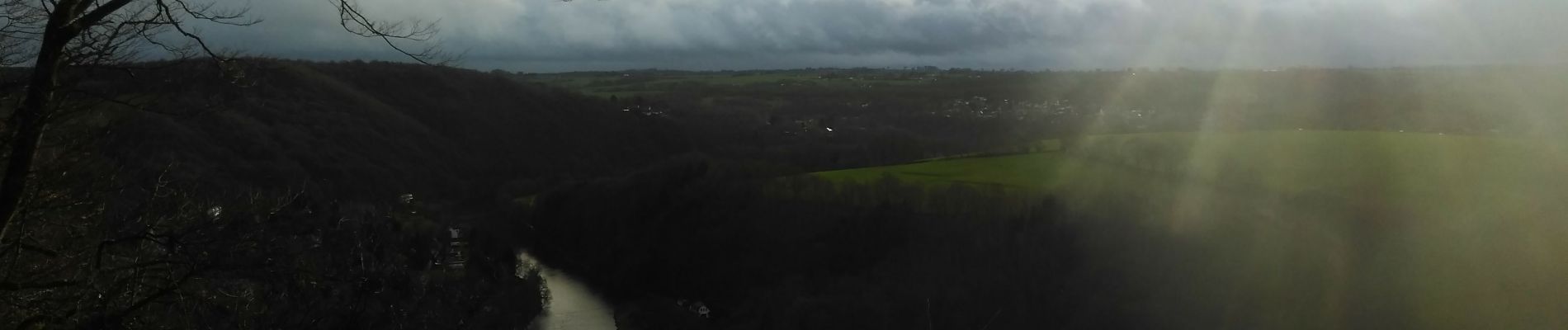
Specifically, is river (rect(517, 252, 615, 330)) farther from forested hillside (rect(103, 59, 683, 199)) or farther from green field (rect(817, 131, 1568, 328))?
green field (rect(817, 131, 1568, 328))

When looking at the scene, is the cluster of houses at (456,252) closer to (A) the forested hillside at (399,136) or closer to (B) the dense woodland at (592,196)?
(B) the dense woodland at (592,196)

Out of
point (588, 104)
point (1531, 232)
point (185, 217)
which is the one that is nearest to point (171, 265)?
point (185, 217)

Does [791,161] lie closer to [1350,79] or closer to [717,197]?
[717,197]

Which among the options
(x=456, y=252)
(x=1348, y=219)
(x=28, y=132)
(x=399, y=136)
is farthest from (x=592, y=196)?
(x=28, y=132)

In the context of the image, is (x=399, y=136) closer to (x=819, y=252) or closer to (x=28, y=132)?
(x=819, y=252)

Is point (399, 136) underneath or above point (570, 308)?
above

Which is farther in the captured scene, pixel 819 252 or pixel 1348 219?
pixel 819 252

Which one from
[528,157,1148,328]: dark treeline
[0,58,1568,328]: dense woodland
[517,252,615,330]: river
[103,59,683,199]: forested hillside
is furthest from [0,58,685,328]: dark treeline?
[528,157,1148,328]: dark treeline

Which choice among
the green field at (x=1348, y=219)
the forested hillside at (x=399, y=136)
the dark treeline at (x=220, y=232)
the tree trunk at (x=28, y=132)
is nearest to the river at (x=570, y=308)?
the dark treeline at (x=220, y=232)
